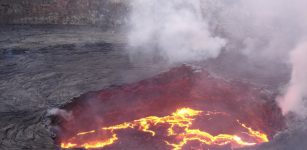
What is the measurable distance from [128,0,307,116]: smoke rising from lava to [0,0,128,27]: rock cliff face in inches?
34.2

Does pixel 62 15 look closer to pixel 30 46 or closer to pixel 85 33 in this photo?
pixel 85 33

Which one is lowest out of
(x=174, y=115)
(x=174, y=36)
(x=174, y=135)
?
(x=174, y=135)

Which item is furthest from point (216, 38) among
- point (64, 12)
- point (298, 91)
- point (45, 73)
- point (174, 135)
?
point (64, 12)

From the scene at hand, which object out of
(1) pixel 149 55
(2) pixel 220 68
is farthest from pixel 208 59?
(1) pixel 149 55

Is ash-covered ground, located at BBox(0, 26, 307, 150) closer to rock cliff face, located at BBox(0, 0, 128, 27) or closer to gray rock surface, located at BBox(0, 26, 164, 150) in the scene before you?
gray rock surface, located at BBox(0, 26, 164, 150)

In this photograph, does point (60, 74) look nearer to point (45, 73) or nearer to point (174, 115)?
point (45, 73)

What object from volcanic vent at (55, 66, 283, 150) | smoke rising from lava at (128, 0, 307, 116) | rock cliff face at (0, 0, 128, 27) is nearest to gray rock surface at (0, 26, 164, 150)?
volcanic vent at (55, 66, 283, 150)

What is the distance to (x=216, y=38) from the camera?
35.4 ft

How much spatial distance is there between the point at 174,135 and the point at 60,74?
2887 mm

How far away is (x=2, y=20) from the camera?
1345cm

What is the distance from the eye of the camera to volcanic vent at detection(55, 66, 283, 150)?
6738 millimetres

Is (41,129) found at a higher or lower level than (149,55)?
lower

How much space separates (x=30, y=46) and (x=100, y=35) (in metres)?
2.77

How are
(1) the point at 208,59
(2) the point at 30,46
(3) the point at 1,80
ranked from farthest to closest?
1. (2) the point at 30,46
2. (1) the point at 208,59
3. (3) the point at 1,80
